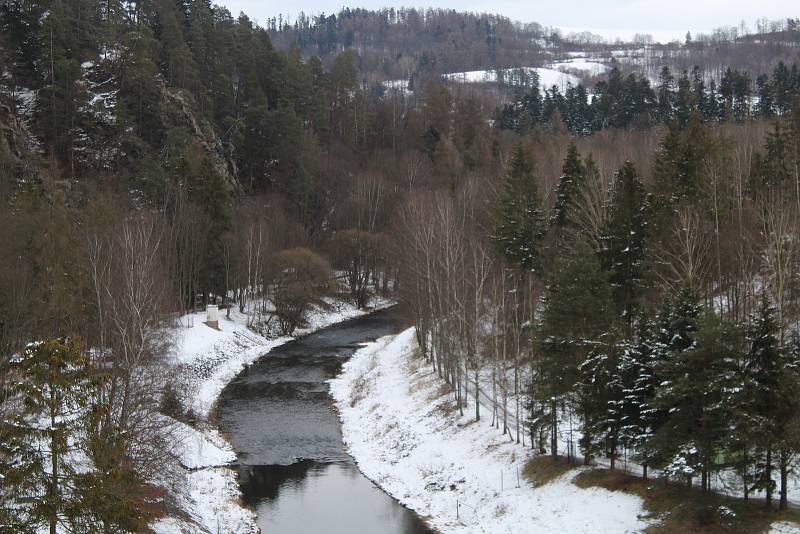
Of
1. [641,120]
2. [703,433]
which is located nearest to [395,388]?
[703,433]

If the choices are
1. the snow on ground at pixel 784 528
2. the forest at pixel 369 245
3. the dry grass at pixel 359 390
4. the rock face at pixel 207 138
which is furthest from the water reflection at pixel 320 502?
the rock face at pixel 207 138

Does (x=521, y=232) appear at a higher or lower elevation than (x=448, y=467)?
higher

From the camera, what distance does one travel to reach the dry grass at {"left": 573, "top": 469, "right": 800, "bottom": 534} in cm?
2034

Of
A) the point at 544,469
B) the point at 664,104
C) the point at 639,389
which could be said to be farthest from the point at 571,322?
the point at 664,104

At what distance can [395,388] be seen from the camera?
4416cm

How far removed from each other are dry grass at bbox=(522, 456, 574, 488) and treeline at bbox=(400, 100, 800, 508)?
0.59 meters

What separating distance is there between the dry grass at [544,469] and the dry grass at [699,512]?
134 inches

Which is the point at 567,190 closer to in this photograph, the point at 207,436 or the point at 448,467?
the point at 448,467

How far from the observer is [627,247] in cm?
3481

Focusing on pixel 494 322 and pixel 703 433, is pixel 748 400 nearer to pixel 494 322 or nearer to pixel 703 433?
pixel 703 433

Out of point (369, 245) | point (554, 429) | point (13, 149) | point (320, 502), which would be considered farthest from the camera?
point (369, 245)

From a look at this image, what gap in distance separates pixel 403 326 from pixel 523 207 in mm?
26370

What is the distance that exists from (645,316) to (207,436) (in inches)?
856

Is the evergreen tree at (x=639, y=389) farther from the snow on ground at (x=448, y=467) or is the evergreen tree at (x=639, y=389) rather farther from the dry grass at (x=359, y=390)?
the dry grass at (x=359, y=390)
